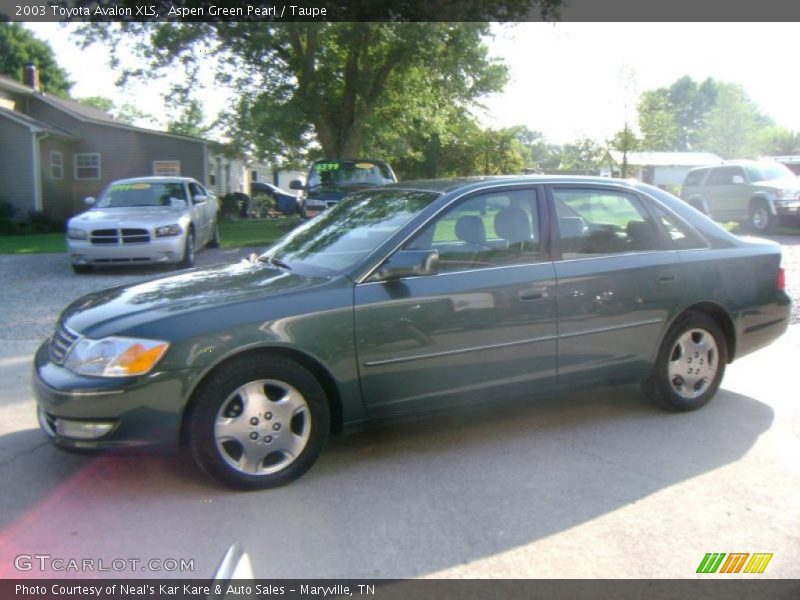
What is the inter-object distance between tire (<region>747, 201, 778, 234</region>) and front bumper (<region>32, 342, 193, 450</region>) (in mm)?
17477

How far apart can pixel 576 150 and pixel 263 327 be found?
104 ft

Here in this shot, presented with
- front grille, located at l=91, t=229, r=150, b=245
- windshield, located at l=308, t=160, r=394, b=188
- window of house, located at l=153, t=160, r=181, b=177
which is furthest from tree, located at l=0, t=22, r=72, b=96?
front grille, located at l=91, t=229, r=150, b=245

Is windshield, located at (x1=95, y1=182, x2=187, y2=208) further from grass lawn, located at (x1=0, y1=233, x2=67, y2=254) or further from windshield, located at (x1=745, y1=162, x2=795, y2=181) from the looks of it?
windshield, located at (x1=745, y1=162, x2=795, y2=181)

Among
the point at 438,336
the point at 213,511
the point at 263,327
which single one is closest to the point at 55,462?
the point at 213,511

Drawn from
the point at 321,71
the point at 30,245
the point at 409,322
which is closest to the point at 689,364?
the point at 409,322

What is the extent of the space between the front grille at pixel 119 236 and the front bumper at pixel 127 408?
→ 8.07 m

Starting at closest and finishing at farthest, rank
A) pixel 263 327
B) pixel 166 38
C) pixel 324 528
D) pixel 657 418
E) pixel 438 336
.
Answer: pixel 324 528, pixel 263 327, pixel 438 336, pixel 657 418, pixel 166 38

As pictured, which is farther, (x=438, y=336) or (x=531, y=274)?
(x=531, y=274)

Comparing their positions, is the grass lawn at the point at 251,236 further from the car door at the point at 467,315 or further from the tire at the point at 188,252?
the car door at the point at 467,315

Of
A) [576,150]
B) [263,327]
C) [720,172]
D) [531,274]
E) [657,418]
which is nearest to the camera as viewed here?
[263,327]

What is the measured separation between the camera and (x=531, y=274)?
453 cm

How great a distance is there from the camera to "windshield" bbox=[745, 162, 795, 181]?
18.9 m

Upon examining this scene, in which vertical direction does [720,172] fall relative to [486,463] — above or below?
above

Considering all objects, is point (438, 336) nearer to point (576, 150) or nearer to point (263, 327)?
point (263, 327)
